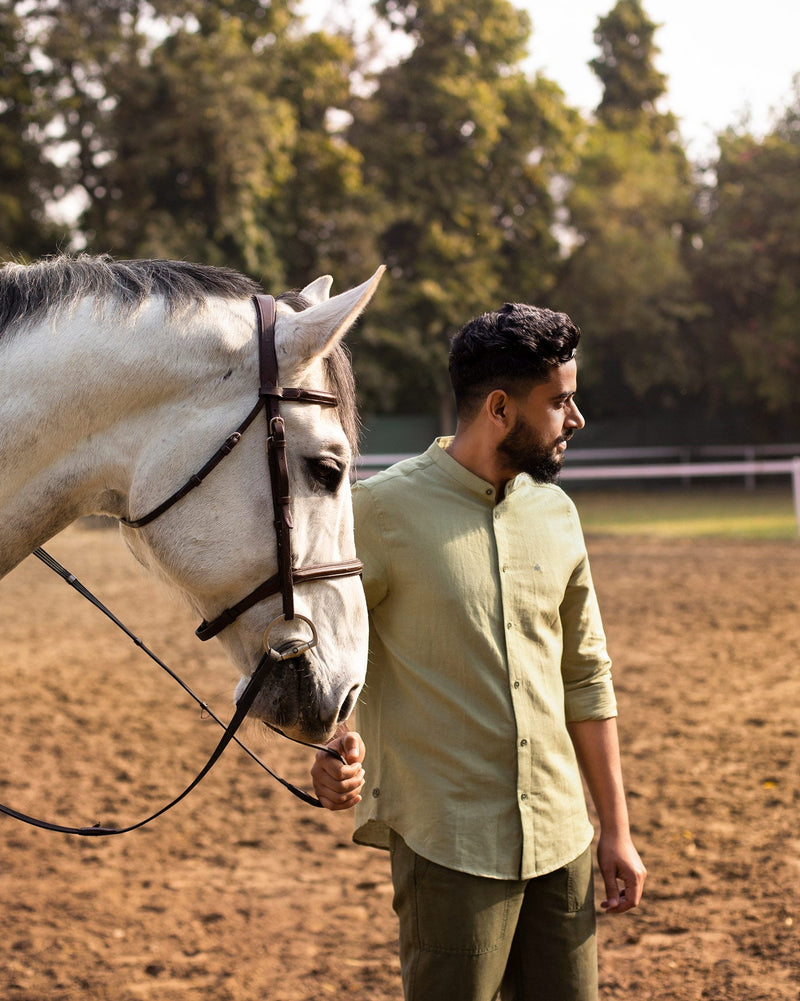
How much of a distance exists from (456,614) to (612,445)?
24.6m

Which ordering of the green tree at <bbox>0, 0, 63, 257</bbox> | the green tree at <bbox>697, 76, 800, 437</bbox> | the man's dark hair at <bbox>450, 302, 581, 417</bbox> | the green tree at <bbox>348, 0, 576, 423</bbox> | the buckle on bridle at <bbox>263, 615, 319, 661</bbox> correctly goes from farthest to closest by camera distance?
the green tree at <bbox>697, 76, 800, 437</bbox> → the green tree at <bbox>348, 0, 576, 423</bbox> → the green tree at <bbox>0, 0, 63, 257</bbox> → the man's dark hair at <bbox>450, 302, 581, 417</bbox> → the buckle on bridle at <bbox>263, 615, 319, 661</bbox>

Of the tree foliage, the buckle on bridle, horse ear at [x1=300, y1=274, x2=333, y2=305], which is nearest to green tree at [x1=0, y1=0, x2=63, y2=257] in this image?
the tree foliage

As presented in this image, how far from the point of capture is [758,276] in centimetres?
2495

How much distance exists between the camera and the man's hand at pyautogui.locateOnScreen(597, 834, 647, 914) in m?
2.10

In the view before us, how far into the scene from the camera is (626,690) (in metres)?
6.40

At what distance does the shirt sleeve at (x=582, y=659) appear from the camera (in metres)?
2.17

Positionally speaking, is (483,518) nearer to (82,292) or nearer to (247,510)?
(247,510)

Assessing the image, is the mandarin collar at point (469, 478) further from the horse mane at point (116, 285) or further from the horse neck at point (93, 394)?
the horse neck at point (93, 394)

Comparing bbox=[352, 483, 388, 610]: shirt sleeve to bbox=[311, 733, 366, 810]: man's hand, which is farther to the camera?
bbox=[352, 483, 388, 610]: shirt sleeve

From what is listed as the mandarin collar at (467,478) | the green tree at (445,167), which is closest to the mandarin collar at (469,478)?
the mandarin collar at (467,478)

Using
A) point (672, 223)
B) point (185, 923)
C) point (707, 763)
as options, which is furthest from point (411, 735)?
point (672, 223)

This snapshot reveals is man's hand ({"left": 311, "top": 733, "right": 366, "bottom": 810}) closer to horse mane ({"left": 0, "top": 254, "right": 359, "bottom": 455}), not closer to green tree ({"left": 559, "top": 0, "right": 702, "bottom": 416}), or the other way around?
horse mane ({"left": 0, "top": 254, "right": 359, "bottom": 455})

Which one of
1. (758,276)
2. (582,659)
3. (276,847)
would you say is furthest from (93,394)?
(758,276)

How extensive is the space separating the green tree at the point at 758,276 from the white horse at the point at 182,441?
24.5m
